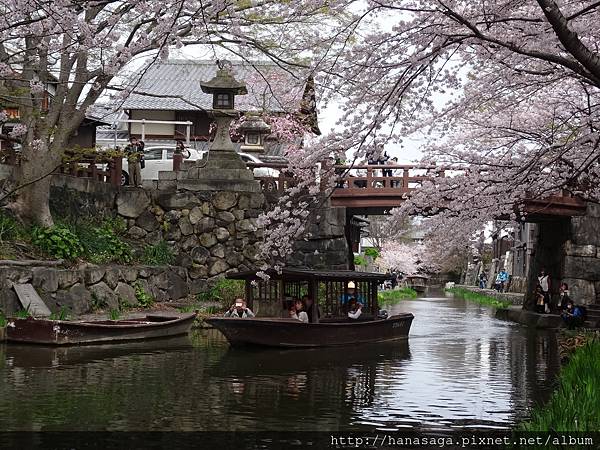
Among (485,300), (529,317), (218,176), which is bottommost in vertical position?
(485,300)

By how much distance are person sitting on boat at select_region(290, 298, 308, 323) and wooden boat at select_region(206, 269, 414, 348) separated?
0.33m

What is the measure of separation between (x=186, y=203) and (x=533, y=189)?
13.3 m

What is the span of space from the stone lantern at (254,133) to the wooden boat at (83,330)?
531 inches

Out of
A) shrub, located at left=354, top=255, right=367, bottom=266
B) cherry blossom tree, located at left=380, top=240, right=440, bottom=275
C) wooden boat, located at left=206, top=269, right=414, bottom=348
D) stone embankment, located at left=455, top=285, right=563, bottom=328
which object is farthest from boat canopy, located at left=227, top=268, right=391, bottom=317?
cherry blossom tree, located at left=380, top=240, right=440, bottom=275

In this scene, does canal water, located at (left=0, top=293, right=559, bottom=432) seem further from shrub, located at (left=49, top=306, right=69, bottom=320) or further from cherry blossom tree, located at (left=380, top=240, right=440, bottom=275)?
cherry blossom tree, located at (left=380, top=240, right=440, bottom=275)

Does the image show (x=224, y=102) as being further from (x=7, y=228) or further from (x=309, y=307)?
(x=309, y=307)

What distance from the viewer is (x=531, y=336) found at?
77.8 ft

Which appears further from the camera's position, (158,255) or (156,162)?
(156,162)

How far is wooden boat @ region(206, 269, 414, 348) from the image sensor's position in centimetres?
1712

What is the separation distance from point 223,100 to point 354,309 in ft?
28.4

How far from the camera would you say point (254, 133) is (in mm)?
32188

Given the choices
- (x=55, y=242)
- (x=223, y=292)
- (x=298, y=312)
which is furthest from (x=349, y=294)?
(x=55, y=242)

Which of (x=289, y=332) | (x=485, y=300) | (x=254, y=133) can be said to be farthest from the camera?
(x=485, y=300)

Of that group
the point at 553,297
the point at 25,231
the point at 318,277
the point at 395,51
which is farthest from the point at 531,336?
the point at 395,51
